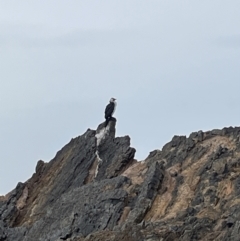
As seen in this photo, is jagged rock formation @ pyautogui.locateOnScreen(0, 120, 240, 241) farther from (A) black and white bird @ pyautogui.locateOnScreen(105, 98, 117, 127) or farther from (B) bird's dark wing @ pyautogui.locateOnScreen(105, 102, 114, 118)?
(B) bird's dark wing @ pyautogui.locateOnScreen(105, 102, 114, 118)

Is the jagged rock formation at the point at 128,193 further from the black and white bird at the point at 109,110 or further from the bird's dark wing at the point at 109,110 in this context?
the bird's dark wing at the point at 109,110

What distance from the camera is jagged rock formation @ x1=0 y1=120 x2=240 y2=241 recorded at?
1503 inches

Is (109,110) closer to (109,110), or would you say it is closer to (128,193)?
(109,110)

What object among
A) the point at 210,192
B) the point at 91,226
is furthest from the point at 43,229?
the point at 210,192

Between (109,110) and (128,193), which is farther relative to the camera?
(109,110)

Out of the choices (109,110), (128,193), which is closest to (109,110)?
(109,110)

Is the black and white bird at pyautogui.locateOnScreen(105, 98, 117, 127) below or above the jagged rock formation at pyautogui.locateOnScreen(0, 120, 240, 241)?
above

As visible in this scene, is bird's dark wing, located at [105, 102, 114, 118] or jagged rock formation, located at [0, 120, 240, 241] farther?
bird's dark wing, located at [105, 102, 114, 118]

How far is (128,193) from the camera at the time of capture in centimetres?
4388

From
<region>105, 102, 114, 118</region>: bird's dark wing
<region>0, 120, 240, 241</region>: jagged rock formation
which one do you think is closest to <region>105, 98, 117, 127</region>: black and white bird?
<region>105, 102, 114, 118</region>: bird's dark wing

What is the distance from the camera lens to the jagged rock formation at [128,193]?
38188 mm

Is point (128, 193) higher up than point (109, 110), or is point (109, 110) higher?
point (109, 110)

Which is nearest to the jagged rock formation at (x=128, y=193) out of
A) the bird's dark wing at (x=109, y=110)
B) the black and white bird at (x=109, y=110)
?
the black and white bird at (x=109, y=110)

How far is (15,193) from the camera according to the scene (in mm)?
52000
